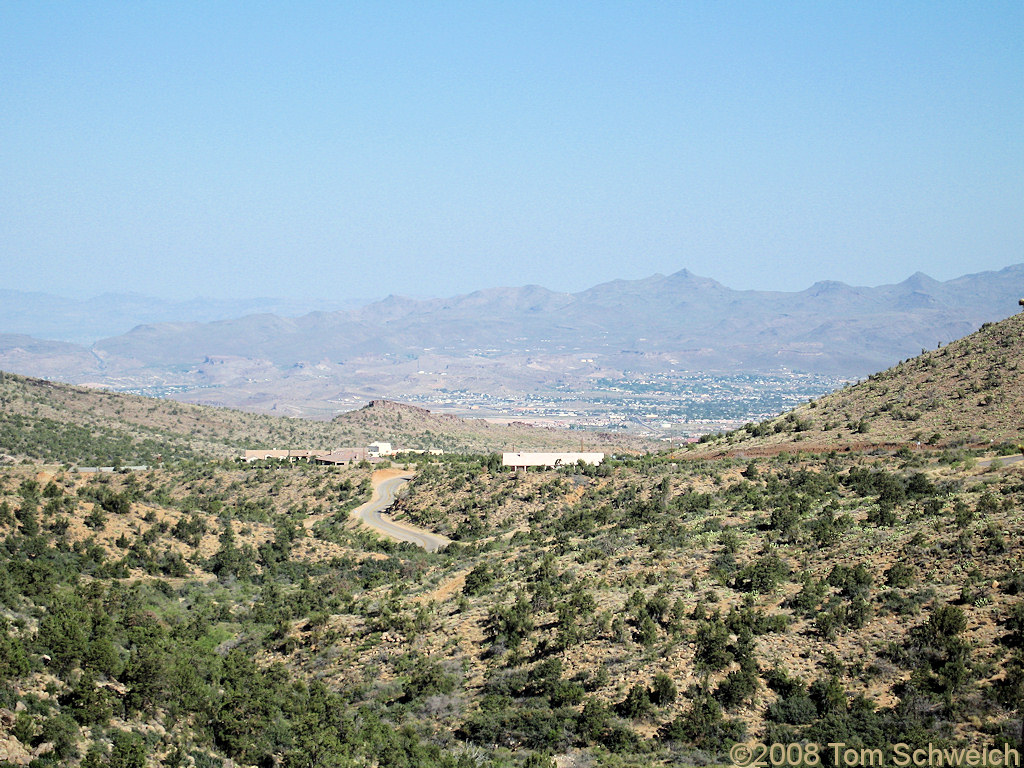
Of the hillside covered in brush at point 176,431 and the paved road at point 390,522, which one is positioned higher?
the hillside covered in brush at point 176,431

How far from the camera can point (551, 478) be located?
57.4 m

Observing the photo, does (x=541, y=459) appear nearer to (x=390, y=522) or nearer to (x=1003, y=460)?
(x=390, y=522)

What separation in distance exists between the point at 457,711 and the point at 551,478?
A: 100ft

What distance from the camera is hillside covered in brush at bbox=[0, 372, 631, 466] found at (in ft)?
250

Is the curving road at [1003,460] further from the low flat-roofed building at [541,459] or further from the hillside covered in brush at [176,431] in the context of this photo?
the hillside covered in brush at [176,431]

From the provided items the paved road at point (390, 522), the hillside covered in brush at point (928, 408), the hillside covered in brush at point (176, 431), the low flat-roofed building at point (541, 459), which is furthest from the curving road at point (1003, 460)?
the hillside covered in brush at point (176, 431)

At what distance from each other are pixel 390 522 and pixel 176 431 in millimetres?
48862

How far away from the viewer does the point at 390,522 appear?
5844 cm

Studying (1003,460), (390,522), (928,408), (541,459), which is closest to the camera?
(1003,460)

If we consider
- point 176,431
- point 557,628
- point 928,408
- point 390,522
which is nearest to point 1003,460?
A: point 928,408

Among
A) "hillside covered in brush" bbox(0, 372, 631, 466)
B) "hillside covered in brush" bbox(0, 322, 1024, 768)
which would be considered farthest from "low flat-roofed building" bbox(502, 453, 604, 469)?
"hillside covered in brush" bbox(0, 372, 631, 466)

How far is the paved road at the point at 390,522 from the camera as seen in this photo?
5278 cm

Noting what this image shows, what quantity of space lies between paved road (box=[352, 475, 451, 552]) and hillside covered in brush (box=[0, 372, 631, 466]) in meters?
19.6

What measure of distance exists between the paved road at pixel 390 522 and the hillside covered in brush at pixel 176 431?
1957 cm
